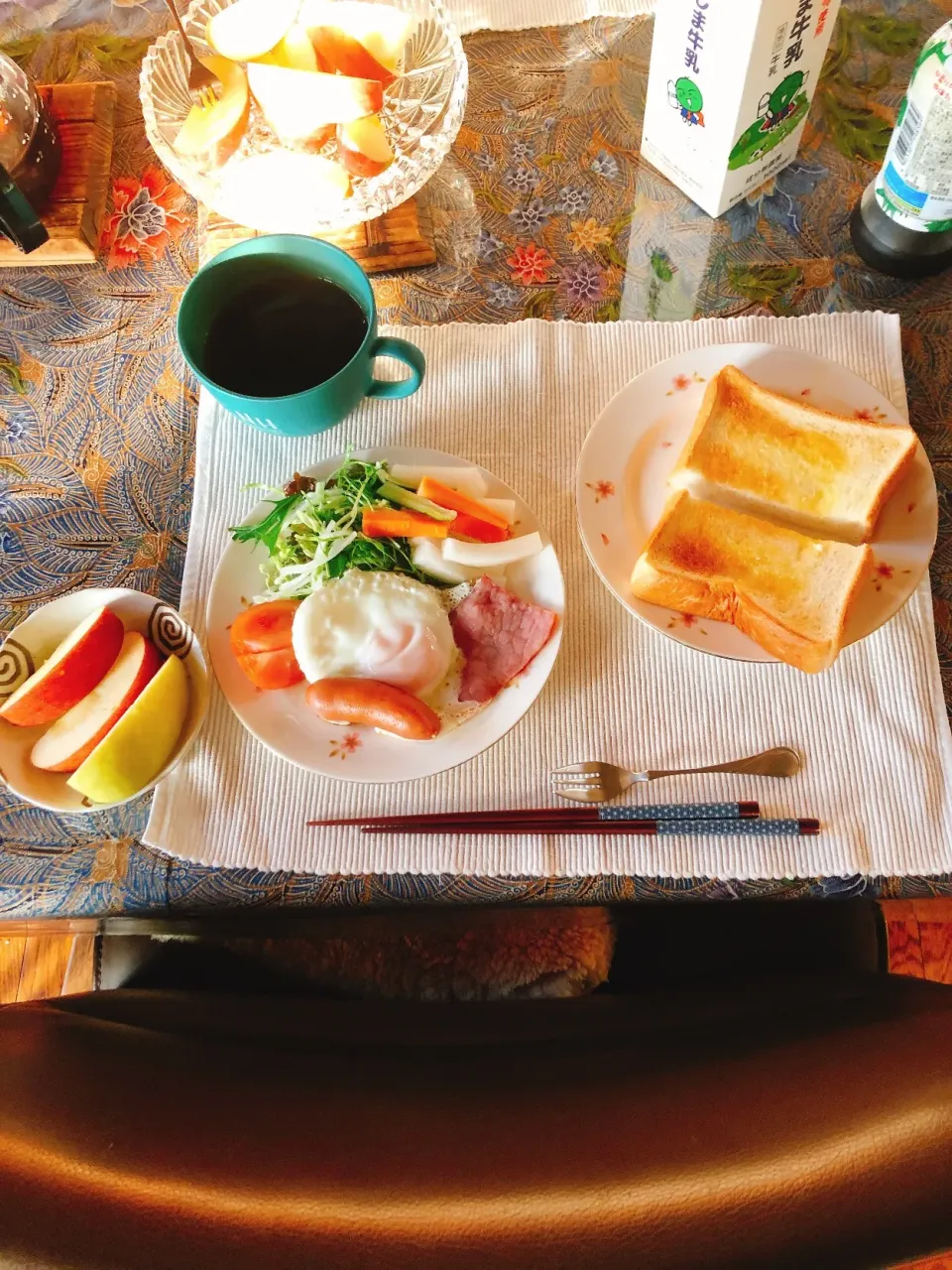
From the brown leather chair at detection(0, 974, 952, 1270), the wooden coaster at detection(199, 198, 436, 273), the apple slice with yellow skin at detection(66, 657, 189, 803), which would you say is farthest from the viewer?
the wooden coaster at detection(199, 198, 436, 273)

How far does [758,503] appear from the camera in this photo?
3.29 feet

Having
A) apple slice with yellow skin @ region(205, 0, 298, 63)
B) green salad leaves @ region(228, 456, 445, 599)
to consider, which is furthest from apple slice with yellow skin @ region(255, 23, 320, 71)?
green salad leaves @ region(228, 456, 445, 599)

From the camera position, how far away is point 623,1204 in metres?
0.72

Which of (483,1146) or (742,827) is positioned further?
(742,827)

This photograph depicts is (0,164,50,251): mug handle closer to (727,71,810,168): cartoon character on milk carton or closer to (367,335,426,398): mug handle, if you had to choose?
(367,335,426,398): mug handle

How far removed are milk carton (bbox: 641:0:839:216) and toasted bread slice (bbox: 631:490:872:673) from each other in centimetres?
50

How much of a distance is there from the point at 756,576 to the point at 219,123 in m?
0.93

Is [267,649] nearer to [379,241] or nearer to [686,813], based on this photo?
[686,813]

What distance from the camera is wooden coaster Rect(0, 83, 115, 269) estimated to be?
1195mm

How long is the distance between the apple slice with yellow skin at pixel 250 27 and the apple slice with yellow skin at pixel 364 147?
0.42 feet

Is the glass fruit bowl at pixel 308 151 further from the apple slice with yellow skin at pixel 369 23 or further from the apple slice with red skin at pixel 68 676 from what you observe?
the apple slice with red skin at pixel 68 676

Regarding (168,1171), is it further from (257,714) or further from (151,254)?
(151,254)

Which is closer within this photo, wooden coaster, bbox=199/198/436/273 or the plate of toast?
the plate of toast

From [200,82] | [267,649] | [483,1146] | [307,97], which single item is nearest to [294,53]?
[307,97]
